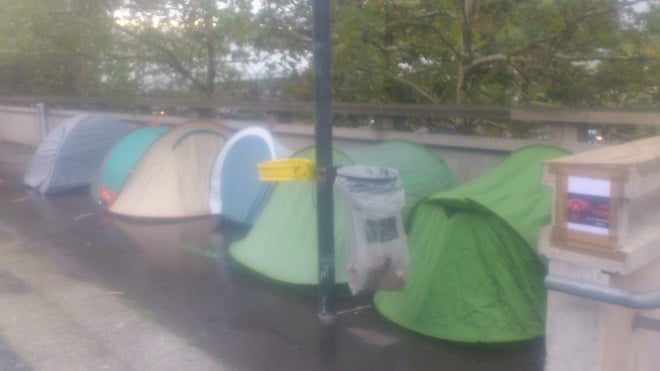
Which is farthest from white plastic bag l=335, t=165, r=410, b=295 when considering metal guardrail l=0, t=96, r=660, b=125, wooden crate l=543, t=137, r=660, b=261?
metal guardrail l=0, t=96, r=660, b=125

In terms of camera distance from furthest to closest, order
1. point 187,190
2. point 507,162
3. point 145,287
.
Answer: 1. point 187,190
2. point 145,287
3. point 507,162

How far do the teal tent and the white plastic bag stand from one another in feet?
19.1

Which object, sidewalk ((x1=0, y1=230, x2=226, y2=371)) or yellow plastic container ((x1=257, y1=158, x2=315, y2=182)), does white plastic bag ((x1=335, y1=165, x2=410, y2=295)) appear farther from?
sidewalk ((x1=0, y1=230, x2=226, y2=371))

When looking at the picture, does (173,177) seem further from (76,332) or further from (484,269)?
(484,269)

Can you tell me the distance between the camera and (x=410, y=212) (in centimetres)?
584

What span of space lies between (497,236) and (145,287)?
357cm

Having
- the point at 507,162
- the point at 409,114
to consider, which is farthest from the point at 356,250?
the point at 409,114

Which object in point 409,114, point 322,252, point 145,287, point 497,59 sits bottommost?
point 145,287

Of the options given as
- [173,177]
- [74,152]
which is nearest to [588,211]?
[173,177]

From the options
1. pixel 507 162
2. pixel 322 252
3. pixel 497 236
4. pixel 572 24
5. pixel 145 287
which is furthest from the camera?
pixel 572 24

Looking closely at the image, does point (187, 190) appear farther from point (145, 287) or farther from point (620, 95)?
point (620, 95)

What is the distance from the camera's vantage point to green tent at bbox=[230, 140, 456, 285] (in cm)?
631

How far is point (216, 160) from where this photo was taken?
9.08 meters

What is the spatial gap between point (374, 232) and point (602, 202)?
8.38ft
